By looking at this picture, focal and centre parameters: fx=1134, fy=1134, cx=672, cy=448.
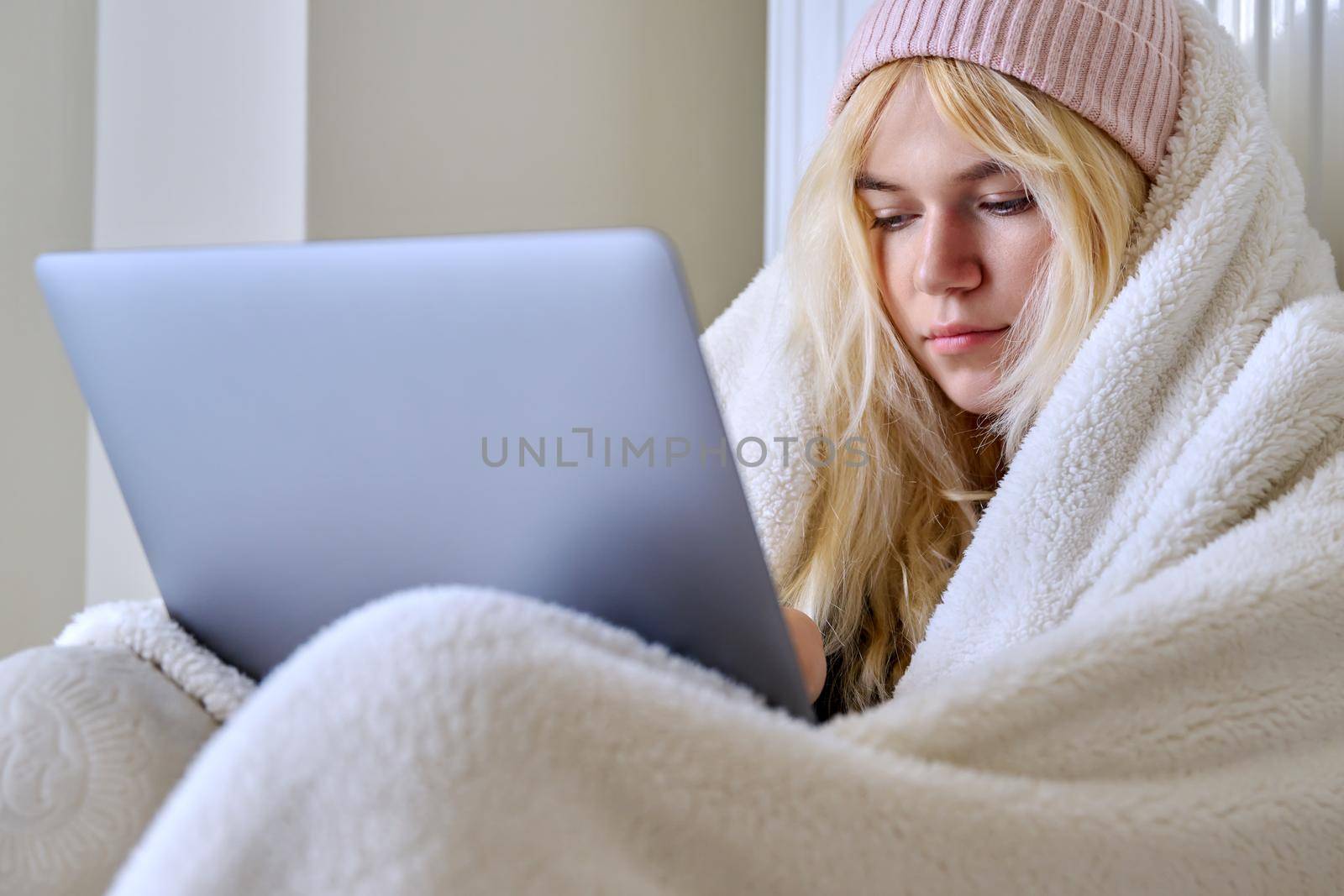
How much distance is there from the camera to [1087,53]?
865mm

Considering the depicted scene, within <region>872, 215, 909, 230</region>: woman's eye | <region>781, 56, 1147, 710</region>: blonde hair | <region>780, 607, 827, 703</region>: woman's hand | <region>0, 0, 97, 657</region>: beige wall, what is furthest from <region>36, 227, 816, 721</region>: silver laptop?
<region>0, 0, 97, 657</region>: beige wall

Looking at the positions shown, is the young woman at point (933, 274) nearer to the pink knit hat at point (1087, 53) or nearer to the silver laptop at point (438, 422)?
the pink knit hat at point (1087, 53)

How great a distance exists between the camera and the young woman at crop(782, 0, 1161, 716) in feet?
2.82

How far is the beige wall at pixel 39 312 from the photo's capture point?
1.31 m

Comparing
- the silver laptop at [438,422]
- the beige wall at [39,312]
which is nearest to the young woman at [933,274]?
the silver laptop at [438,422]

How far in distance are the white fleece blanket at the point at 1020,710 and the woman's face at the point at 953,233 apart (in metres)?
Answer: 0.10

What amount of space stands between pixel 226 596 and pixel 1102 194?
67 cm

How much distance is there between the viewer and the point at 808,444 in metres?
1.02

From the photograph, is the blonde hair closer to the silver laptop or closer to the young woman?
the young woman

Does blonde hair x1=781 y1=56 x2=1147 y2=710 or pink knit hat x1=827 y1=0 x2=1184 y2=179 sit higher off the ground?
pink knit hat x1=827 y1=0 x2=1184 y2=179

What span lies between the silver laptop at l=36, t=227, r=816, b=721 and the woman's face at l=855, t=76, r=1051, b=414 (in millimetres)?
495

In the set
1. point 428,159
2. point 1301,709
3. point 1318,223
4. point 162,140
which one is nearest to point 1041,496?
point 1301,709

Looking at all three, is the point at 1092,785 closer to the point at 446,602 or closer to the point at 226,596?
the point at 446,602

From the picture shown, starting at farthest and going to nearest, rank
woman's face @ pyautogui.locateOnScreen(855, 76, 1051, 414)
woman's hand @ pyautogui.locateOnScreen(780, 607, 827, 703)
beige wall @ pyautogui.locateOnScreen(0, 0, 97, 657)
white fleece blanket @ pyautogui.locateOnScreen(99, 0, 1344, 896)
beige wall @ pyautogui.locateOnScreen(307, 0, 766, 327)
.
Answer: beige wall @ pyautogui.locateOnScreen(307, 0, 766, 327) → beige wall @ pyautogui.locateOnScreen(0, 0, 97, 657) → woman's face @ pyautogui.locateOnScreen(855, 76, 1051, 414) → woman's hand @ pyautogui.locateOnScreen(780, 607, 827, 703) → white fleece blanket @ pyautogui.locateOnScreen(99, 0, 1344, 896)
